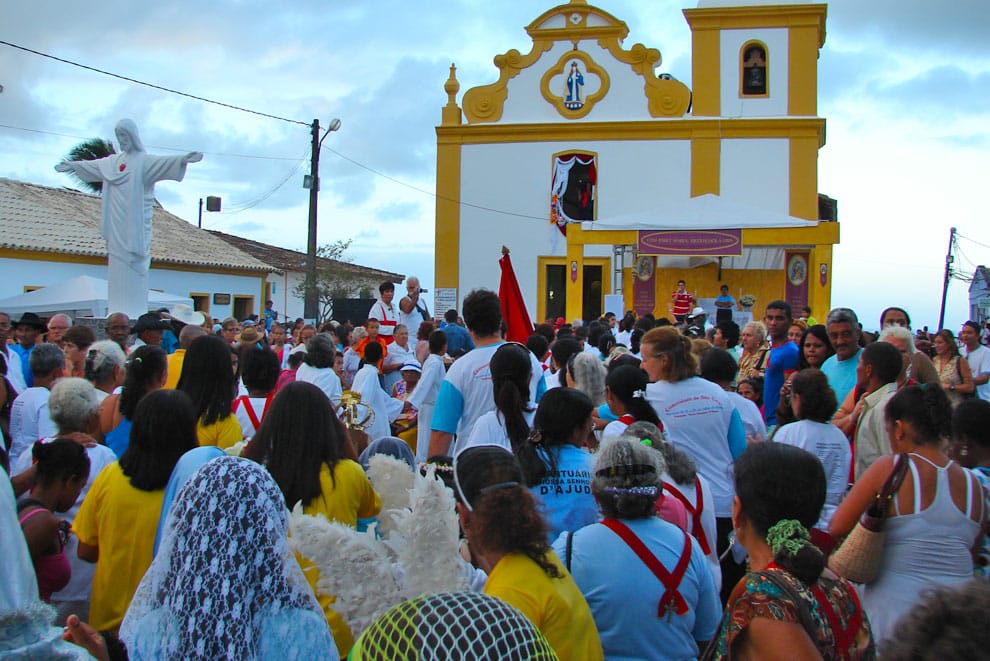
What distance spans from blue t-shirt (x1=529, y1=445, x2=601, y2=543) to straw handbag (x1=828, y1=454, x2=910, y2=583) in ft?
3.20

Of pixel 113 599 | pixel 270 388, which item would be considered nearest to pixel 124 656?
pixel 113 599

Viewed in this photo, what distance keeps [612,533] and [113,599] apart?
194 cm

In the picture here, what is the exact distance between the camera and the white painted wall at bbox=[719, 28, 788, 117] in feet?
79.2

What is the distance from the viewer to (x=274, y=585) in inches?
83.7

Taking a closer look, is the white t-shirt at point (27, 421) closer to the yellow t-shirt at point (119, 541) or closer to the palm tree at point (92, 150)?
the yellow t-shirt at point (119, 541)

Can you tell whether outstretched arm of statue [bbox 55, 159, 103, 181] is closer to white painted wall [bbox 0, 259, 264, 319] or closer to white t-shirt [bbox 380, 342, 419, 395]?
white t-shirt [bbox 380, 342, 419, 395]

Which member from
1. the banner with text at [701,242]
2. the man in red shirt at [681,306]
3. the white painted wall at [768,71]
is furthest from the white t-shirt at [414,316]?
the white painted wall at [768,71]

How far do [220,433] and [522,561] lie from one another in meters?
2.55

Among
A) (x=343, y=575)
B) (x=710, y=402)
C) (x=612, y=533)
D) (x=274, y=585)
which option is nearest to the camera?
(x=274, y=585)

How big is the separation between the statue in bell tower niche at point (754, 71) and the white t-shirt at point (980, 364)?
16168mm

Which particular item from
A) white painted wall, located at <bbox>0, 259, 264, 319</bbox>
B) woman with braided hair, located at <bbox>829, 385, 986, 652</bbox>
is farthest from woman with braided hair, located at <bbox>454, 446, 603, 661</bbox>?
white painted wall, located at <bbox>0, 259, 264, 319</bbox>

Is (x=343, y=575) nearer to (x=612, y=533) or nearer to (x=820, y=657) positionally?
(x=612, y=533)

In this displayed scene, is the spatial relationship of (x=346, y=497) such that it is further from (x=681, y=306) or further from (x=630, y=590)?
(x=681, y=306)

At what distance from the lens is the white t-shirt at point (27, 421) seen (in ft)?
16.7
